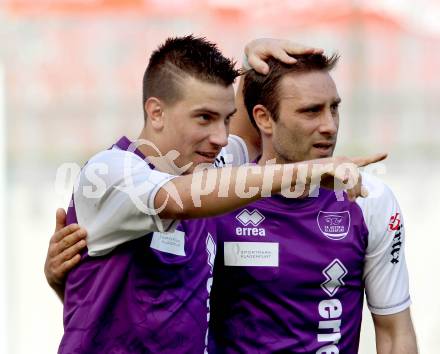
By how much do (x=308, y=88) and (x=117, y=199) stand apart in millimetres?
882

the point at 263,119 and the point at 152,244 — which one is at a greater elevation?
the point at 263,119

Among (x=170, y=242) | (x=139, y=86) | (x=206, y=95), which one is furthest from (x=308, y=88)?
(x=139, y=86)

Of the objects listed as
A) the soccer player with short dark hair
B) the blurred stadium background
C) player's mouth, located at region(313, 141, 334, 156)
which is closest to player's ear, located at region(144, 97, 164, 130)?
the soccer player with short dark hair

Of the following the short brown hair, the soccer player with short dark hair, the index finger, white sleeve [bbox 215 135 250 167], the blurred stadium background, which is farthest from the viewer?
the blurred stadium background

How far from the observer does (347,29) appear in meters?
5.91

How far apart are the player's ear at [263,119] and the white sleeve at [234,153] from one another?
5.1 inches

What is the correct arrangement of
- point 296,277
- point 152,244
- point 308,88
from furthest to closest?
1. point 308,88
2. point 296,277
3. point 152,244

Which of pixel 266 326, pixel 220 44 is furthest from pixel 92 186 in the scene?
pixel 220 44

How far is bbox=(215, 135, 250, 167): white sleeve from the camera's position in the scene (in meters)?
3.32

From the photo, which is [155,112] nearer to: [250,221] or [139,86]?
[250,221]

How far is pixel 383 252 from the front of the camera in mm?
3078

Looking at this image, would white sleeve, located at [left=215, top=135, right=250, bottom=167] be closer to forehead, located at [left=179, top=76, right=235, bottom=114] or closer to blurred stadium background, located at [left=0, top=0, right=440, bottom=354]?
forehead, located at [left=179, top=76, right=235, bottom=114]

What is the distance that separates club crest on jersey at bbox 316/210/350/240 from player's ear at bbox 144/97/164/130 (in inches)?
25.5

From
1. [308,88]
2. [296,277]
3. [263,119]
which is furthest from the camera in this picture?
[263,119]
